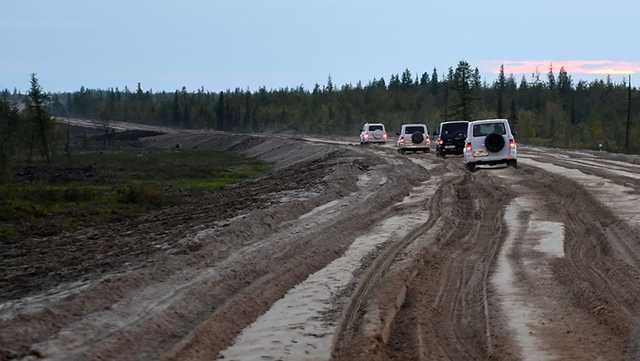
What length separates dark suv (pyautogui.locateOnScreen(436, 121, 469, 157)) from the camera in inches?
1489

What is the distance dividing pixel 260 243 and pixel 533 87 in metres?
167

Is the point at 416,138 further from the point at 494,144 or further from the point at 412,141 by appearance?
the point at 494,144

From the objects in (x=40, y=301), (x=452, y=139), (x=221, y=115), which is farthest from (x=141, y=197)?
(x=221, y=115)

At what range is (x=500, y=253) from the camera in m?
11.2

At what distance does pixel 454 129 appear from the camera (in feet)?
127

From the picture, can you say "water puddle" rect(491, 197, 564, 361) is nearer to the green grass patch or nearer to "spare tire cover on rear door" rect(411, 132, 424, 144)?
the green grass patch

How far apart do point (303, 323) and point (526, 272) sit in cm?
351

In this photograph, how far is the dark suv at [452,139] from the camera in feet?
124

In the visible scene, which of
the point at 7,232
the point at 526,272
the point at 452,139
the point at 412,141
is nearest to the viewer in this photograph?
the point at 526,272

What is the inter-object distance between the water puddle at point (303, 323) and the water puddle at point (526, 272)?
66.7 inches

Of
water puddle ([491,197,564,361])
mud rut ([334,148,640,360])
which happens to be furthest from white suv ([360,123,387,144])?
mud rut ([334,148,640,360])

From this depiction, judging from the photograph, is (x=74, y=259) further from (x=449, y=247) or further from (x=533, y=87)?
(x=533, y=87)

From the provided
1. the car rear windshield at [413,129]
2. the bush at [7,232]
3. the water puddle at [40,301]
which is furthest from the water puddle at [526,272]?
the car rear windshield at [413,129]

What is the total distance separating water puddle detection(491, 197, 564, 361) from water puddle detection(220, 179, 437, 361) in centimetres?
169
